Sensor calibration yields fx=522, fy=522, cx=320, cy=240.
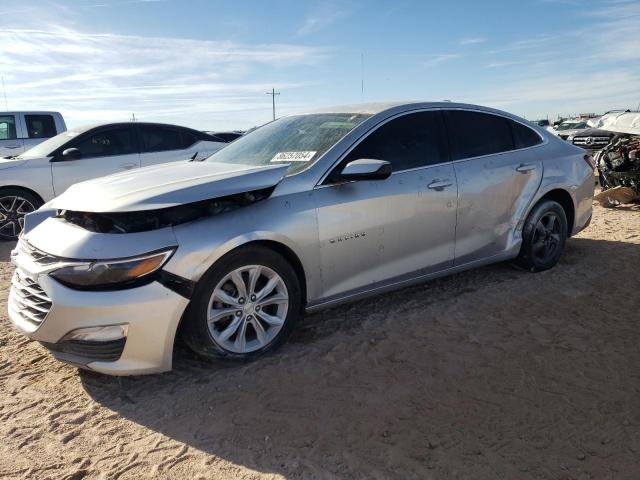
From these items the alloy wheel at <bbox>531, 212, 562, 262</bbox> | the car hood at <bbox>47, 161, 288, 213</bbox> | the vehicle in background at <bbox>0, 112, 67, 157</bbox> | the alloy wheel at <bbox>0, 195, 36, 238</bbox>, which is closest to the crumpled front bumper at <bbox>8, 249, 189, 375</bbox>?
the car hood at <bbox>47, 161, 288, 213</bbox>

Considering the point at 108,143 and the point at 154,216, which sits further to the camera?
the point at 108,143

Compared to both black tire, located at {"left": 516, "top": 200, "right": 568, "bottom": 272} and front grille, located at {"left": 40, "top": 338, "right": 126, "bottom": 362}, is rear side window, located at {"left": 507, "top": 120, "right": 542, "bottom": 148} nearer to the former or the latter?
black tire, located at {"left": 516, "top": 200, "right": 568, "bottom": 272}

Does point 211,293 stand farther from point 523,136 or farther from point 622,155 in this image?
point 622,155

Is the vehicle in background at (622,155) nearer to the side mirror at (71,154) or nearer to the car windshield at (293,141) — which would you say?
the car windshield at (293,141)

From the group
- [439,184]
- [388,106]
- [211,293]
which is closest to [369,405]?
[211,293]

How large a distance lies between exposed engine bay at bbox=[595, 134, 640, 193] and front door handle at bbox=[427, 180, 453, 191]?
253 inches

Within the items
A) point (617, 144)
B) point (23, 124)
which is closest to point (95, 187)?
point (23, 124)

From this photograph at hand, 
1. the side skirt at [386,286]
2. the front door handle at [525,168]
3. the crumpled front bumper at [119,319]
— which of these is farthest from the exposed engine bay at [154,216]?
the front door handle at [525,168]

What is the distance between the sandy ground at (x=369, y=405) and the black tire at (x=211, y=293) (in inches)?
4.3

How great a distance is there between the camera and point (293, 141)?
4.04 m

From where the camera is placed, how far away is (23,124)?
1027 cm

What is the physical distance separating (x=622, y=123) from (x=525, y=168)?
5955 mm

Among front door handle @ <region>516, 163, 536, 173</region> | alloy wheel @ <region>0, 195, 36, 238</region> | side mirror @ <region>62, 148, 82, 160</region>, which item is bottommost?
alloy wheel @ <region>0, 195, 36, 238</region>

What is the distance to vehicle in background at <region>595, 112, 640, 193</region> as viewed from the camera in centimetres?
893
